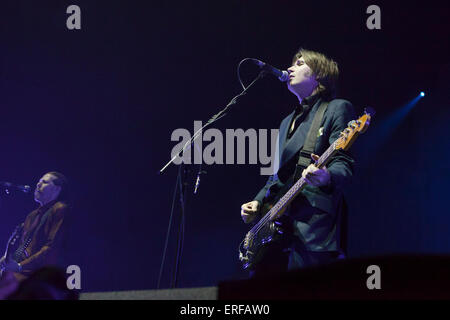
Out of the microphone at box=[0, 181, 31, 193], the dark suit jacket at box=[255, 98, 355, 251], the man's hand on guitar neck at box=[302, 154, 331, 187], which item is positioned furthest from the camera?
the microphone at box=[0, 181, 31, 193]

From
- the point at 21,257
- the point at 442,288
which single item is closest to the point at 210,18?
the point at 21,257

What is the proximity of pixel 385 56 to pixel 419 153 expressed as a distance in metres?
1.18

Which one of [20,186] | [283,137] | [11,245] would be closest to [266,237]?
[283,137]

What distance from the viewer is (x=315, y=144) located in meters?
2.83

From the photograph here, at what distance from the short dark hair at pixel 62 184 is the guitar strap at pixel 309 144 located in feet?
11.3

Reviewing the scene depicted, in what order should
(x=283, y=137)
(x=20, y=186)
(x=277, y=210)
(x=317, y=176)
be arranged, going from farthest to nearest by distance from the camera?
1. (x=20, y=186)
2. (x=283, y=137)
3. (x=277, y=210)
4. (x=317, y=176)

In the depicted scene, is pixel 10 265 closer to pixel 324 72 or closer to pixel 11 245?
pixel 11 245

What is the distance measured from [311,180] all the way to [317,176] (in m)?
0.04

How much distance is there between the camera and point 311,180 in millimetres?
2504

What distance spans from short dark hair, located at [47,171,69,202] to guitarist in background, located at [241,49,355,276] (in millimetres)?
3072

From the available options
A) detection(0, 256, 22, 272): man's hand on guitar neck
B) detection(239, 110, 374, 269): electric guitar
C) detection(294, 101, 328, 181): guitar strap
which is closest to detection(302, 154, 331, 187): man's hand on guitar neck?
detection(239, 110, 374, 269): electric guitar

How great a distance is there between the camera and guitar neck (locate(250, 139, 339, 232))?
2613mm

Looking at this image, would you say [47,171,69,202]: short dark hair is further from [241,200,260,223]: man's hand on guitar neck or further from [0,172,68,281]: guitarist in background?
[241,200,260,223]: man's hand on guitar neck

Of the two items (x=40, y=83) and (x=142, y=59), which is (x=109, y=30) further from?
(x=40, y=83)
